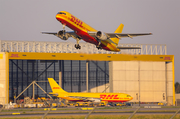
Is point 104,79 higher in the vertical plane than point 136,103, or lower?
higher

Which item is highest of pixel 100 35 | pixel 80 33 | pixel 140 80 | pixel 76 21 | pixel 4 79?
pixel 76 21

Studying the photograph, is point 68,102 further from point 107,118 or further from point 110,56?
point 107,118

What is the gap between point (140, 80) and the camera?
83125 mm

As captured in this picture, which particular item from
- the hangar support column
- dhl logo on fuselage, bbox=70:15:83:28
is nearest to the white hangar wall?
the hangar support column

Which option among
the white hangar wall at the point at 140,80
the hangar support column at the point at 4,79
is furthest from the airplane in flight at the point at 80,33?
the white hangar wall at the point at 140,80

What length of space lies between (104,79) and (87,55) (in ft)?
65.6

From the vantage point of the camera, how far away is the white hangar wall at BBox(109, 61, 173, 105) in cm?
8250

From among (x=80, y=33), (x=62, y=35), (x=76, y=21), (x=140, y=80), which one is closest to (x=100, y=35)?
(x=80, y=33)

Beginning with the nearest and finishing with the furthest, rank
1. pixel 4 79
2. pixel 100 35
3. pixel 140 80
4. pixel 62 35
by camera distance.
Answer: pixel 100 35 → pixel 62 35 → pixel 4 79 → pixel 140 80

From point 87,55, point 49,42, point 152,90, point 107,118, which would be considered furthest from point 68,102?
point 107,118

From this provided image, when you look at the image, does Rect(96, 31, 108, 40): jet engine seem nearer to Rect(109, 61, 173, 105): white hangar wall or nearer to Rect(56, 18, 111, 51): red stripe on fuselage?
Rect(56, 18, 111, 51): red stripe on fuselage

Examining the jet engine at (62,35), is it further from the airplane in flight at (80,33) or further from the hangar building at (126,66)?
the hangar building at (126,66)

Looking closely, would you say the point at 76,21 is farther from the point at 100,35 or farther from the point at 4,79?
the point at 4,79

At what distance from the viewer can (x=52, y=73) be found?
97812 millimetres
